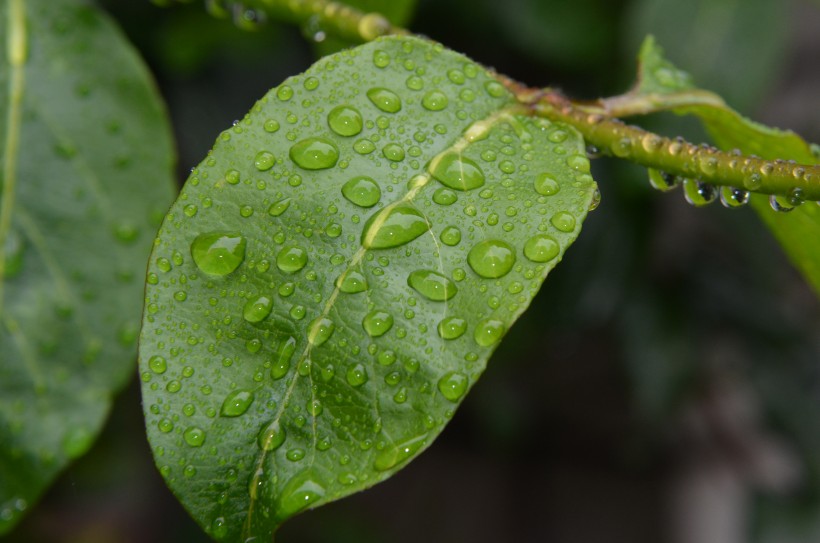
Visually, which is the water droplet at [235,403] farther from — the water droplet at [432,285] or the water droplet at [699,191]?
the water droplet at [699,191]

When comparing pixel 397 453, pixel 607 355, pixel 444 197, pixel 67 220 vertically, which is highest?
pixel 444 197

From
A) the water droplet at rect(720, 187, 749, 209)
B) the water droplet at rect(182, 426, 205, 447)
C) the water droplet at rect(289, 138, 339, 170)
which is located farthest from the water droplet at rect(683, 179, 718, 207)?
the water droplet at rect(182, 426, 205, 447)

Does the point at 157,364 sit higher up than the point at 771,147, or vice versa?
the point at 771,147

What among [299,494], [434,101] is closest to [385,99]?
[434,101]

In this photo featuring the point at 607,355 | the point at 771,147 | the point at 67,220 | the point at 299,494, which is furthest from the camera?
the point at 607,355

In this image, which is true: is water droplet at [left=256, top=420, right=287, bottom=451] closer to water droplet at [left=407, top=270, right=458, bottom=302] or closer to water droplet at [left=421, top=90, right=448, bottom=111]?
water droplet at [left=407, top=270, right=458, bottom=302]

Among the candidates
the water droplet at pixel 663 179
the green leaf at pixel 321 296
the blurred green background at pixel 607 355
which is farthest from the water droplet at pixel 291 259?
the blurred green background at pixel 607 355

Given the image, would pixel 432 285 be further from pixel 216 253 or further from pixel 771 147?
pixel 771 147

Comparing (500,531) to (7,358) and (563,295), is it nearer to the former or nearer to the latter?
(563,295)
